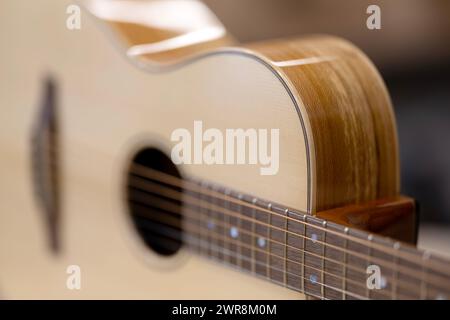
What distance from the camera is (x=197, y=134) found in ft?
2.13

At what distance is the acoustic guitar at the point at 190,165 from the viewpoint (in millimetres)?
549

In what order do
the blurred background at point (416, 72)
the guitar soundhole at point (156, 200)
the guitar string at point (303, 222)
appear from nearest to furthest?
the guitar string at point (303, 222)
the guitar soundhole at point (156, 200)
the blurred background at point (416, 72)

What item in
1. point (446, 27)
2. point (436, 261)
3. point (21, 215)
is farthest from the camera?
point (446, 27)

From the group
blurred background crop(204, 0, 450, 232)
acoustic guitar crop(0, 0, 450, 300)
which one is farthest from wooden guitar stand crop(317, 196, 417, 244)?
blurred background crop(204, 0, 450, 232)

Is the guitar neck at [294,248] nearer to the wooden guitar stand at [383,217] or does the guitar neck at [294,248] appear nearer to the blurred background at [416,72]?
the wooden guitar stand at [383,217]

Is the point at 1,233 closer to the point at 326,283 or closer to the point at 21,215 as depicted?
the point at 21,215

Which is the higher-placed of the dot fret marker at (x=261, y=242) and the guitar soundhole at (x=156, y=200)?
the guitar soundhole at (x=156, y=200)

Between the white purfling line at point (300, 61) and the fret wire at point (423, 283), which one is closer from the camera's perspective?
the fret wire at point (423, 283)

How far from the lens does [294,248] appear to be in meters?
0.55

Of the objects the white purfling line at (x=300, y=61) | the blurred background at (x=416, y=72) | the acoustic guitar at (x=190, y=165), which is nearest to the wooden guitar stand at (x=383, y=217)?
the acoustic guitar at (x=190, y=165)

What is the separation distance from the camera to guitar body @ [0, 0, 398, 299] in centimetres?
56

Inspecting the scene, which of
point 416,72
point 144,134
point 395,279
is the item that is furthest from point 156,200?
point 416,72
